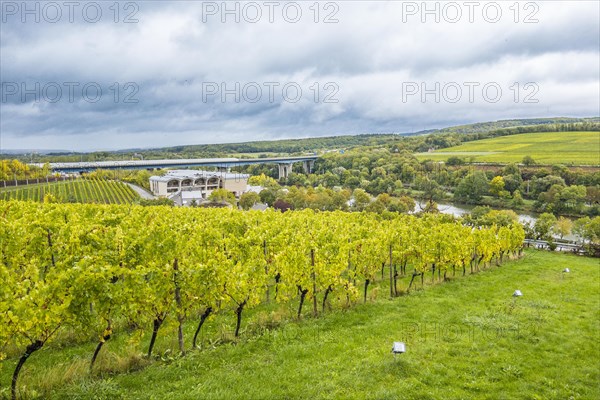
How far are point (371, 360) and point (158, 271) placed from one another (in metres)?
7.59

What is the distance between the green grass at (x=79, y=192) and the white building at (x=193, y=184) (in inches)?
327

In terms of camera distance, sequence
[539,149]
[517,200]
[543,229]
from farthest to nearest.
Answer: [539,149] < [517,200] < [543,229]

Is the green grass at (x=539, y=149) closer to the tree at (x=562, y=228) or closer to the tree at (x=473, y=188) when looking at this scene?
the tree at (x=473, y=188)

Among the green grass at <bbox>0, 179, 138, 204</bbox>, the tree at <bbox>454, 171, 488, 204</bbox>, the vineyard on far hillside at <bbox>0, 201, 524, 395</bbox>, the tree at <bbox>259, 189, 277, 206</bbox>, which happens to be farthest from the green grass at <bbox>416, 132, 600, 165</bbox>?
the vineyard on far hillside at <bbox>0, 201, 524, 395</bbox>

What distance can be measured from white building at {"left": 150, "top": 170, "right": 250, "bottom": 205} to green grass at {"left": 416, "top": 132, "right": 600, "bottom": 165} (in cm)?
7745

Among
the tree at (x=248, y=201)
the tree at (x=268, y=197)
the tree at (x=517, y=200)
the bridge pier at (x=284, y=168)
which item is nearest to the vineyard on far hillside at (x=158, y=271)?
the tree at (x=248, y=201)

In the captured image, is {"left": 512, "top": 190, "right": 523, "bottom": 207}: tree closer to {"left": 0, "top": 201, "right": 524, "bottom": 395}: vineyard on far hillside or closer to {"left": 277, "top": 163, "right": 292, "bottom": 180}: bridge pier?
{"left": 0, "top": 201, "right": 524, "bottom": 395}: vineyard on far hillside

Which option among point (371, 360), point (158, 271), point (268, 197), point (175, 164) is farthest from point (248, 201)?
point (175, 164)

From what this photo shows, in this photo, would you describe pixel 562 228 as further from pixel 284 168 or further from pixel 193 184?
pixel 284 168

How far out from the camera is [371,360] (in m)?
12.7

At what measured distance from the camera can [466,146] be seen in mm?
162125

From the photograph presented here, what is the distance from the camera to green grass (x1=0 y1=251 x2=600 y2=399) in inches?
424

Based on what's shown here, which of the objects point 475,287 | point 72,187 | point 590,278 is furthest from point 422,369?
point 72,187

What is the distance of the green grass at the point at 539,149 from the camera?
10912cm
